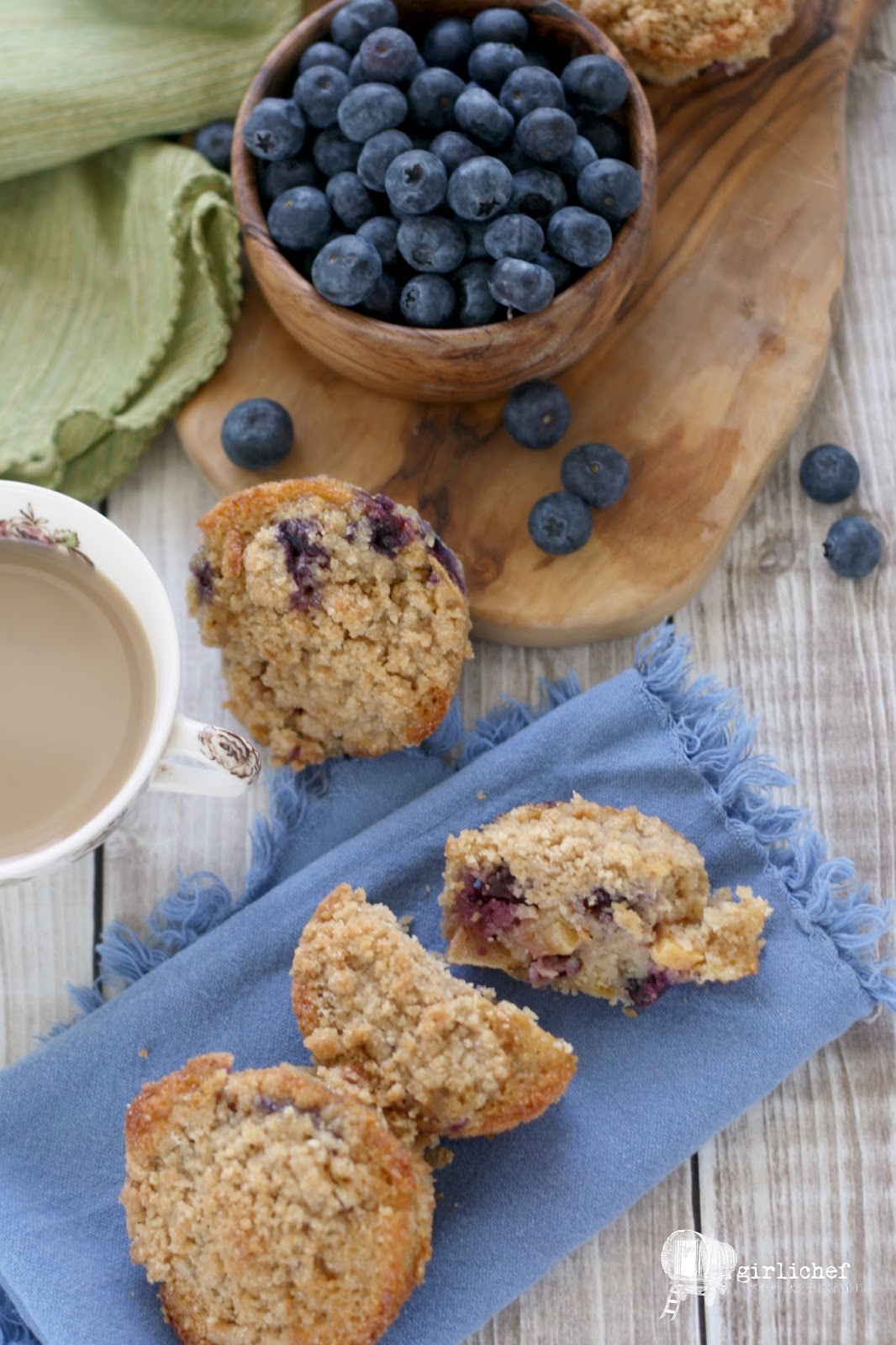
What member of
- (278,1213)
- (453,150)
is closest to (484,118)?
(453,150)

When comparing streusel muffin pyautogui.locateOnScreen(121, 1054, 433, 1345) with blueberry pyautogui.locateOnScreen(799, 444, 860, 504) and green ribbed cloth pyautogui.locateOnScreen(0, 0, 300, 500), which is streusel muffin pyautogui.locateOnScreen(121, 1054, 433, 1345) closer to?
green ribbed cloth pyautogui.locateOnScreen(0, 0, 300, 500)

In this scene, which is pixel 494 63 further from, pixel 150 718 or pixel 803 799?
pixel 803 799

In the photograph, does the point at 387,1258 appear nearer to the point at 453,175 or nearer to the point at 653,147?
the point at 453,175

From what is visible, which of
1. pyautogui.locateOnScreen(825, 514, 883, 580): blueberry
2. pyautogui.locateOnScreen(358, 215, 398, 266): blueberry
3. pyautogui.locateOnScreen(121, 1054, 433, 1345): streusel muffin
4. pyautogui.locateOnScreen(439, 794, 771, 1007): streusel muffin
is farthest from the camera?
pyautogui.locateOnScreen(825, 514, 883, 580): blueberry

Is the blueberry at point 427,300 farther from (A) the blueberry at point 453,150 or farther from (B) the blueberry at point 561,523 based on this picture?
(B) the blueberry at point 561,523

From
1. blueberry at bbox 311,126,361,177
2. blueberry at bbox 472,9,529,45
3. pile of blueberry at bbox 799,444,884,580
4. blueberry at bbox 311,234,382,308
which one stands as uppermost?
blueberry at bbox 472,9,529,45

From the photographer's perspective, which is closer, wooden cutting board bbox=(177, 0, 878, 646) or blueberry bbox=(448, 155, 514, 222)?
blueberry bbox=(448, 155, 514, 222)

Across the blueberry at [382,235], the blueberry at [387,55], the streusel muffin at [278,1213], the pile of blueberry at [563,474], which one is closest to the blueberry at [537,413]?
the pile of blueberry at [563,474]

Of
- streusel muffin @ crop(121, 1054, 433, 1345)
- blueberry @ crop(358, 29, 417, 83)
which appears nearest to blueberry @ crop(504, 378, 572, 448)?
blueberry @ crop(358, 29, 417, 83)
